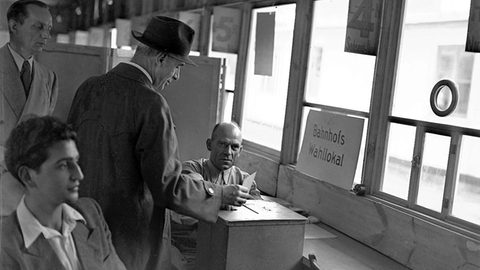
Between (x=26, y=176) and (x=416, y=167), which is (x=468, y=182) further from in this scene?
(x=26, y=176)

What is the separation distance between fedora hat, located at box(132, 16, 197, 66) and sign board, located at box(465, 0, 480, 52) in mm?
992

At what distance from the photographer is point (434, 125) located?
1.88m

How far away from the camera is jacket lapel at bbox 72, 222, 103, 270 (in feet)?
2.26

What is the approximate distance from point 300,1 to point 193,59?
18.0 inches

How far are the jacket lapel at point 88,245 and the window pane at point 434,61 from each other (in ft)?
4.26

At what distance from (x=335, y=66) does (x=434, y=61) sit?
0.44 meters

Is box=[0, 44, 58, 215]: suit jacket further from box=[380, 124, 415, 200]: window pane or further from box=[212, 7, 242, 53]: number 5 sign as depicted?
box=[380, 124, 415, 200]: window pane

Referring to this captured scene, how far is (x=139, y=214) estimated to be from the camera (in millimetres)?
804

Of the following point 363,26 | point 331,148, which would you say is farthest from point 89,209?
point 363,26

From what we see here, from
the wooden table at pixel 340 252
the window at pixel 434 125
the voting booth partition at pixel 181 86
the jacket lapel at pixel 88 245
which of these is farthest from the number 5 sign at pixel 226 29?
the window at pixel 434 125

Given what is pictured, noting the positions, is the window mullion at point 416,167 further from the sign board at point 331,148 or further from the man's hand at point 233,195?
the man's hand at point 233,195

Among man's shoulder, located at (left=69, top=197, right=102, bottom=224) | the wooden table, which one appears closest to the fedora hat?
man's shoulder, located at (left=69, top=197, right=102, bottom=224)

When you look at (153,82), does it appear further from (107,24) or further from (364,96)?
(364,96)

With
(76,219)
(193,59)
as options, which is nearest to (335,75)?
(193,59)
